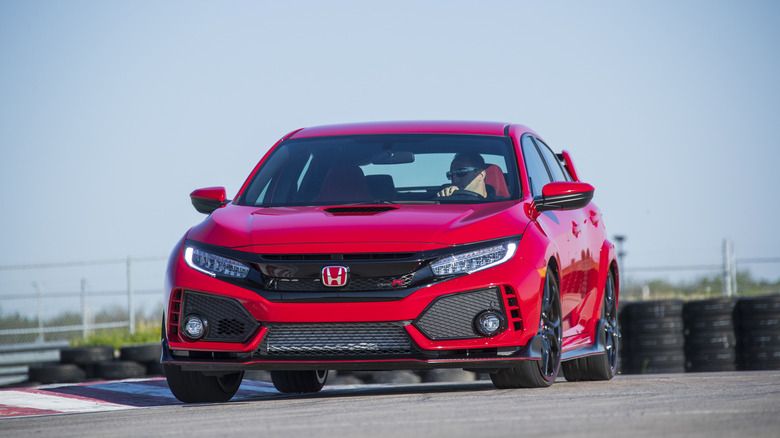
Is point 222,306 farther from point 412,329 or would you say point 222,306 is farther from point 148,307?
point 148,307

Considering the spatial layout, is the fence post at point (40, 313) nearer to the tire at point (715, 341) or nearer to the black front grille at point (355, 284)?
the tire at point (715, 341)

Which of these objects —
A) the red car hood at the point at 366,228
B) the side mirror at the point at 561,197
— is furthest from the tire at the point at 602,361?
the red car hood at the point at 366,228

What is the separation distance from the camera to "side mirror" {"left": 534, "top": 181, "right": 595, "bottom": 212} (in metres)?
6.95

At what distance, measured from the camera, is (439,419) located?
5.04 m

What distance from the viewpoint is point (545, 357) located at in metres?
6.67

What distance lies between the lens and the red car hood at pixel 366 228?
622 centimetres

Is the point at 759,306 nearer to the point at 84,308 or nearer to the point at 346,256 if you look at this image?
the point at 346,256

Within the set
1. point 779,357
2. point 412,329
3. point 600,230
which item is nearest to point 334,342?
point 412,329

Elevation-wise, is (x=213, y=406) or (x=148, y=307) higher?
(x=213, y=406)

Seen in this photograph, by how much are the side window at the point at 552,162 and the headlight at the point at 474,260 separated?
2.30 metres

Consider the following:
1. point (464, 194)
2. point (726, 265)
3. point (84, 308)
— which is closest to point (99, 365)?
point (464, 194)

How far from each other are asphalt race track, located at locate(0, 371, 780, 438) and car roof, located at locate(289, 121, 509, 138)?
1688mm

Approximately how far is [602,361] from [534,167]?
1.62 m

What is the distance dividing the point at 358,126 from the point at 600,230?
2.09 meters
